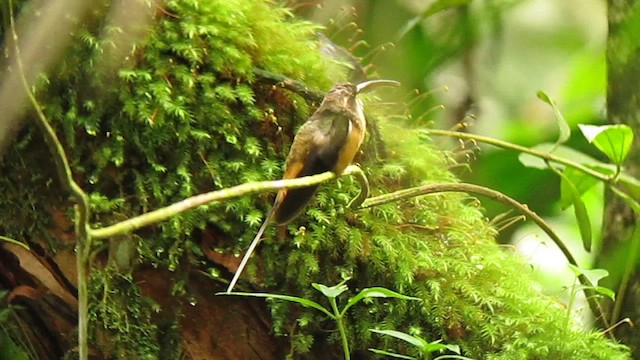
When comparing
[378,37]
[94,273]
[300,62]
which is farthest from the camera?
[378,37]

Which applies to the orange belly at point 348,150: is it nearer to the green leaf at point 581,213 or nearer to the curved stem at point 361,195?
the curved stem at point 361,195

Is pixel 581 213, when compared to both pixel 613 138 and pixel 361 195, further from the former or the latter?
pixel 361 195

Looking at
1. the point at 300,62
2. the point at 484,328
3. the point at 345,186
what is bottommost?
the point at 484,328

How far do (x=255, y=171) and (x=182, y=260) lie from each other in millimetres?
146

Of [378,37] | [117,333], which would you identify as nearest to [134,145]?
[117,333]

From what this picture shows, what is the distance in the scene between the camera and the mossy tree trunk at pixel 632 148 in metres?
1.16

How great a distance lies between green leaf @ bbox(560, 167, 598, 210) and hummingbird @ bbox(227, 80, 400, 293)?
454 mm

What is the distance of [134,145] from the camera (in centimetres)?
89

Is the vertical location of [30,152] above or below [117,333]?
above

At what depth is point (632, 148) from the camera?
1.24 meters

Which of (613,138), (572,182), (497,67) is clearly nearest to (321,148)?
(613,138)

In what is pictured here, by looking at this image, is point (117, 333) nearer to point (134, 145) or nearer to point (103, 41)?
point (134, 145)

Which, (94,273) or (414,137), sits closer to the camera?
(94,273)

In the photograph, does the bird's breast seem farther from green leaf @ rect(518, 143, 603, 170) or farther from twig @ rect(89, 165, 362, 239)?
green leaf @ rect(518, 143, 603, 170)
